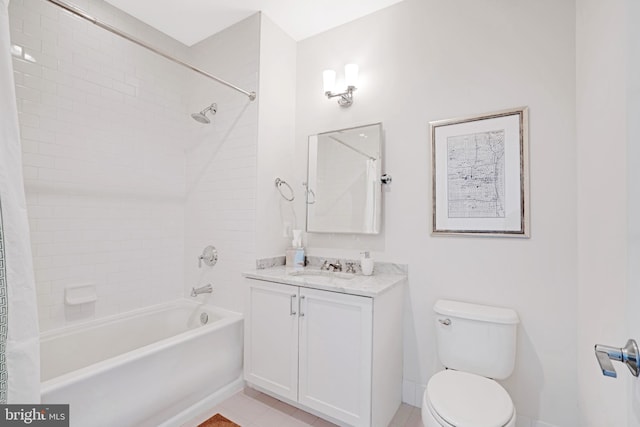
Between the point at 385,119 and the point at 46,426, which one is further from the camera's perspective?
the point at 385,119

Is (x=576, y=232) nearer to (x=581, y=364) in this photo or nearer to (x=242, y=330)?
(x=581, y=364)

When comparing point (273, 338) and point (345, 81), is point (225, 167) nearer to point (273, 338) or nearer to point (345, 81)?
point (345, 81)

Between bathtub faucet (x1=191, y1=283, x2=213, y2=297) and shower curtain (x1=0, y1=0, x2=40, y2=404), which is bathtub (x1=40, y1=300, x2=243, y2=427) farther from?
shower curtain (x1=0, y1=0, x2=40, y2=404)

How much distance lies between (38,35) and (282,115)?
5.39ft

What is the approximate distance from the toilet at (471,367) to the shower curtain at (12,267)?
1.59 meters

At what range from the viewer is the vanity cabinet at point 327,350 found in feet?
5.16

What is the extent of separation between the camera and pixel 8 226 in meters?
1.04

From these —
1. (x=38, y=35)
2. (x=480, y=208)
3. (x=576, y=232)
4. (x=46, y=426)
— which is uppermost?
(x=38, y=35)

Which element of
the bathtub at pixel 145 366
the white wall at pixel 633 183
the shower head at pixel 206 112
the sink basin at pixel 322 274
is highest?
the shower head at pixel 206 112

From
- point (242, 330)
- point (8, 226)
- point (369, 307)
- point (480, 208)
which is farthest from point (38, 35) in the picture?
point (480, 208)

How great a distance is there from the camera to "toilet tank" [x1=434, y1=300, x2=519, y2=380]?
1522 millimetres

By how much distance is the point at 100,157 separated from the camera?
2.17 metres

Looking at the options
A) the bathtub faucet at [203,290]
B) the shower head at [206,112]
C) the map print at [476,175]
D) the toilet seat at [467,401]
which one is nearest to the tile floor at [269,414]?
the toilet seat at [467,401]

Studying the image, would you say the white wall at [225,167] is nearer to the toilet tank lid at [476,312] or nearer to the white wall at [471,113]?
the white wall at [471,113]
